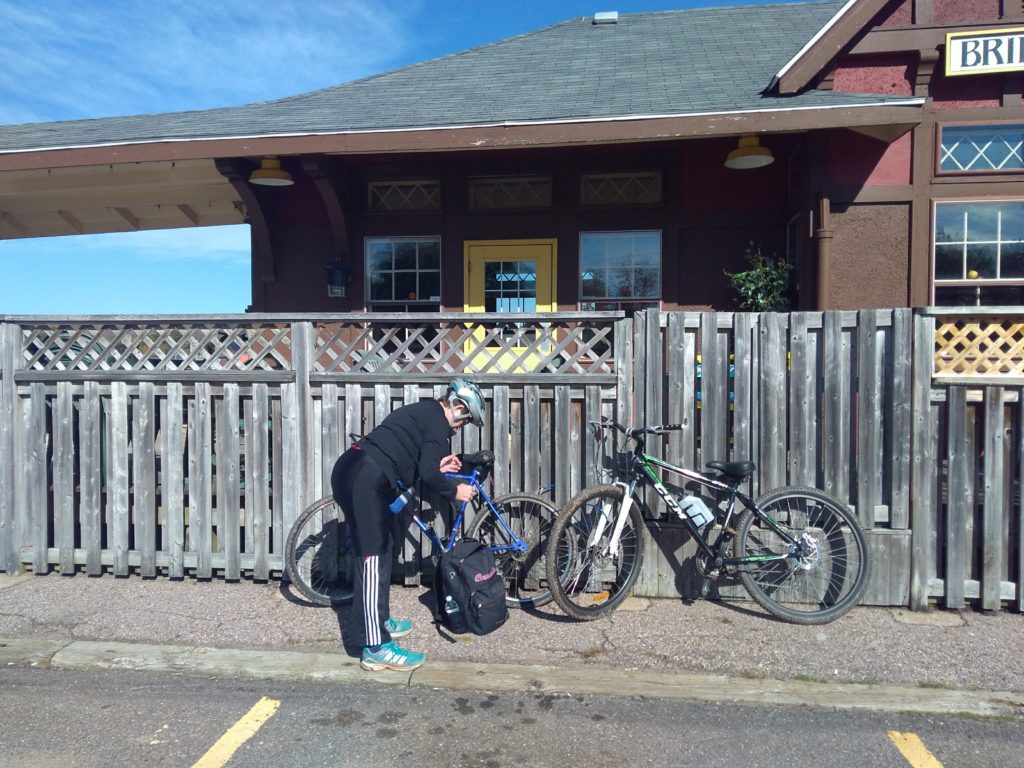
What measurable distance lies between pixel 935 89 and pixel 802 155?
1408 mm

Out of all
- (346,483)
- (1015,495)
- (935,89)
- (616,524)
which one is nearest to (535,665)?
(616,524)

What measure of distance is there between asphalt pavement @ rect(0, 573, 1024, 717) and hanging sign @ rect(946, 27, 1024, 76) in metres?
5.56

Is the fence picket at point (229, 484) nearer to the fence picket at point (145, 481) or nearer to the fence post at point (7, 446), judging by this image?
the fence picket at point (145, 481)

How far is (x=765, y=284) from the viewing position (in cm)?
823

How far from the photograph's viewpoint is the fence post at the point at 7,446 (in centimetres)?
588

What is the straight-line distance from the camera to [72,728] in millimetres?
3717

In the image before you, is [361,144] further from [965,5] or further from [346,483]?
[965,5]

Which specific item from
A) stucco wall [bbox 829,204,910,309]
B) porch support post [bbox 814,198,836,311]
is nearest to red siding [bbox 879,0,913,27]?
stucco wall [bbox 829,204,910,309]

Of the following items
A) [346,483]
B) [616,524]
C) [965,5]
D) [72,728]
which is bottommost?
[72,728]

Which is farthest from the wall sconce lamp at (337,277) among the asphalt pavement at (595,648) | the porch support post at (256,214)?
the asphalt pavement at (595,648)

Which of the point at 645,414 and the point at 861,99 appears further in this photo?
the point at 861,99

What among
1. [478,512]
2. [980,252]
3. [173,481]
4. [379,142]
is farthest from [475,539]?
[980,252]

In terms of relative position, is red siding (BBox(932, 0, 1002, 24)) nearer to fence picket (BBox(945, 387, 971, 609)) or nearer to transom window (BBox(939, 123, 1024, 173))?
transom window (BBox(939, 123, 1024, 173))

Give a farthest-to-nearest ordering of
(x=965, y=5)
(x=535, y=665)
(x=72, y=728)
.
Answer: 1. (x=965, y=5)
2. (x=535, y=665)
3. (x=72, y=728)
